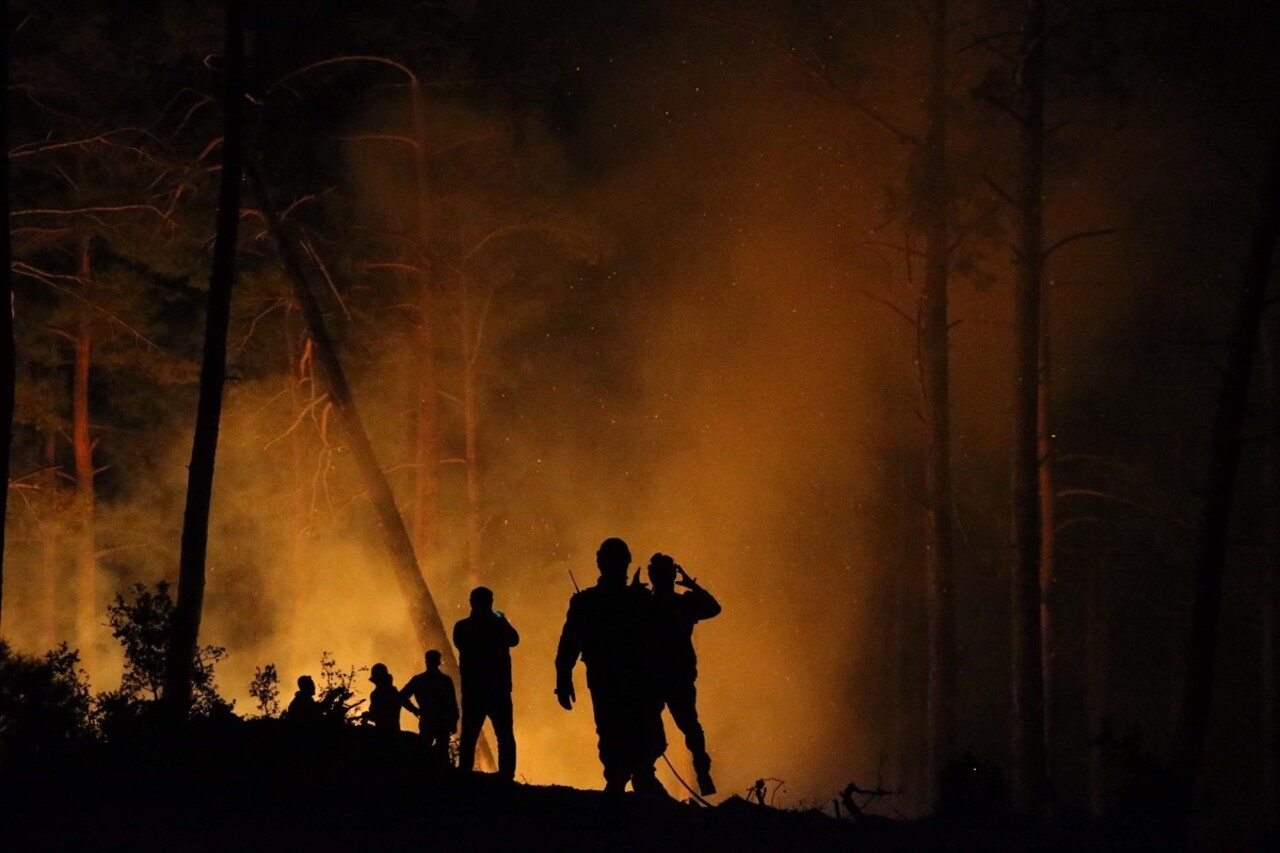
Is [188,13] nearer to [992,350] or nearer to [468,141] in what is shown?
[468,141]

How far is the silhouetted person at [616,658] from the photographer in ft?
27.1

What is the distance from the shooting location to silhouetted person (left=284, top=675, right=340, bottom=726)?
9.12 m

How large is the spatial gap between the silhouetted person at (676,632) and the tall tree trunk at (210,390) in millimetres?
5602

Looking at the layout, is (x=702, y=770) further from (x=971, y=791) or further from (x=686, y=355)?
(x=686, y=355)

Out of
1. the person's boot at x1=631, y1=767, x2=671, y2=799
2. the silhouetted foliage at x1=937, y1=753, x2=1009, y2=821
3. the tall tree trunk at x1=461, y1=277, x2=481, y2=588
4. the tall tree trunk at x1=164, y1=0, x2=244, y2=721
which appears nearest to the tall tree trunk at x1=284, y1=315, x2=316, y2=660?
the tall tree trunk at x1=461, y1=277, x2=481, y2=588

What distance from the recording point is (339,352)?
2903 cm

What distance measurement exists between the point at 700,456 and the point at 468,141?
10.5 meters

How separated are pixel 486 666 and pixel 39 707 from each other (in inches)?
135

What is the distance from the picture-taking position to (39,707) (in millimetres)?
9914

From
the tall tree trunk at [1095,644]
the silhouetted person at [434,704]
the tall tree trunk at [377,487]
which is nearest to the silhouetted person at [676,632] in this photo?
the silhouetted person at [434,704]

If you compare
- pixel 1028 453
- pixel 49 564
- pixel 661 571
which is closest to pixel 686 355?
pixel 49 564

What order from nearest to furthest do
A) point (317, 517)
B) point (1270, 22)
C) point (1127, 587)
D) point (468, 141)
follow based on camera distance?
1. point (1270, 22)
2. point (468, 141)
3. point (317, 517)
4. point (1127, 587)

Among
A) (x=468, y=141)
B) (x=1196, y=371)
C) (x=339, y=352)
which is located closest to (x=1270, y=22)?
(x=468, y=141)

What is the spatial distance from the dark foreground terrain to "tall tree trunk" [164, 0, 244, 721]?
10.8 ft
